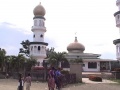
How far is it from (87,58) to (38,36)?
446 inches

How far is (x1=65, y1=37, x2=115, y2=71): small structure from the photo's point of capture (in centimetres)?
5384

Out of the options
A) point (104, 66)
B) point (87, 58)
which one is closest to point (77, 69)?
point (104, 66)

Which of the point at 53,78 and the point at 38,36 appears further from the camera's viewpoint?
the point at 38,36

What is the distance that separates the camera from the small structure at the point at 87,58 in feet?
177

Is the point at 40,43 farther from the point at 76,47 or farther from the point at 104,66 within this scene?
the point at 104,66

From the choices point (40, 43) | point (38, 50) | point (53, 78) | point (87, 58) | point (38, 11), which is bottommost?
point (53, 78)

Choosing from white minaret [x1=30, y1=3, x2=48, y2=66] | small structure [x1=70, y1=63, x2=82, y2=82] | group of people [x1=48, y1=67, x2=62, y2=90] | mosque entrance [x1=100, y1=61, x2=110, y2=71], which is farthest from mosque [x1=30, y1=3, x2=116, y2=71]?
group of people [x1=48, y1=67, x2=62, y2=90]

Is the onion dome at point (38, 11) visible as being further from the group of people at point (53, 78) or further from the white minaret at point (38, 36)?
the group of people at point (53, 78)

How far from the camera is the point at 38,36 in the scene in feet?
189

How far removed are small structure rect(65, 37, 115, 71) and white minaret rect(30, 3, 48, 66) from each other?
→ 565cm

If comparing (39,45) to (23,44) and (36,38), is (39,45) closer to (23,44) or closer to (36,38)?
(36,38)

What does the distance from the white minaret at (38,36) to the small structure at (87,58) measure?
565 cm

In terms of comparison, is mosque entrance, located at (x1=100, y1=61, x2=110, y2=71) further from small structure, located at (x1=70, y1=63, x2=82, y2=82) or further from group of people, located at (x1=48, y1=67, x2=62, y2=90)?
group of people, located at (x1=48, y1=67, x2=62, y2=90)

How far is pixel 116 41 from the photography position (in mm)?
50500
